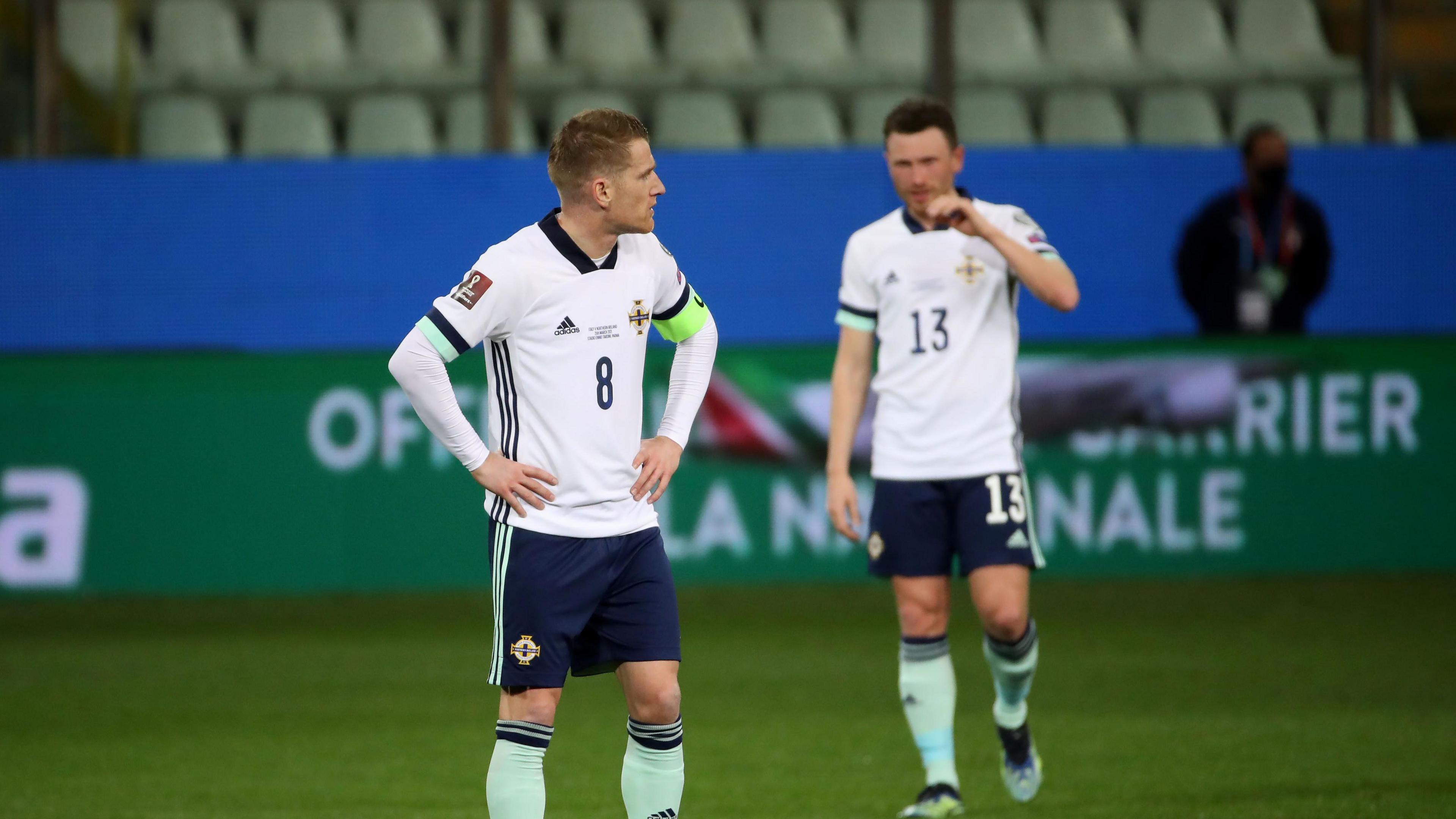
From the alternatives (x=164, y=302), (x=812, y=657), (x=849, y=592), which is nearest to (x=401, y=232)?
(x=164, y=302)

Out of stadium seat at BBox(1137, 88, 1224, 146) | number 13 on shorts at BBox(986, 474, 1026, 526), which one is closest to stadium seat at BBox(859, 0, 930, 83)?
stadium seat at BBox(1137, 88, 1224, 146)

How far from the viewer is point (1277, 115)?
39.8 feet

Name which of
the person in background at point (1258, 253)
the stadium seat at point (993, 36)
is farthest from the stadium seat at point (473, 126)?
the person in background at point (1258, 253)

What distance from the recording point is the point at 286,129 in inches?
466

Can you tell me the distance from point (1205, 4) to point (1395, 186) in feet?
7.71

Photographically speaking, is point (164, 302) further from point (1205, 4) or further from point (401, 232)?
point (1205, 4)

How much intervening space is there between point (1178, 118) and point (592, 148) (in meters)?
9.07

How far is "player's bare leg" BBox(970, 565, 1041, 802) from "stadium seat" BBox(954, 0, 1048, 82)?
7900 mm

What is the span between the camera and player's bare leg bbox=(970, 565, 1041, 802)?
5039mm

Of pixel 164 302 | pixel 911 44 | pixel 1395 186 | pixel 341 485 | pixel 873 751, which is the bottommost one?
pixel 873 751

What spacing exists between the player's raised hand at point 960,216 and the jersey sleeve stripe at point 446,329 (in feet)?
4.94

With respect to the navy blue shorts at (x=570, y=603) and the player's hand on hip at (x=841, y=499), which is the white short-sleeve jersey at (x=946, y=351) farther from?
the navy blue shorts at (x=570, y=603)

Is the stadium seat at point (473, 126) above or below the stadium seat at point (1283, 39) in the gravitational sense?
below

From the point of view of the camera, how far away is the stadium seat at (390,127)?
11.8m
